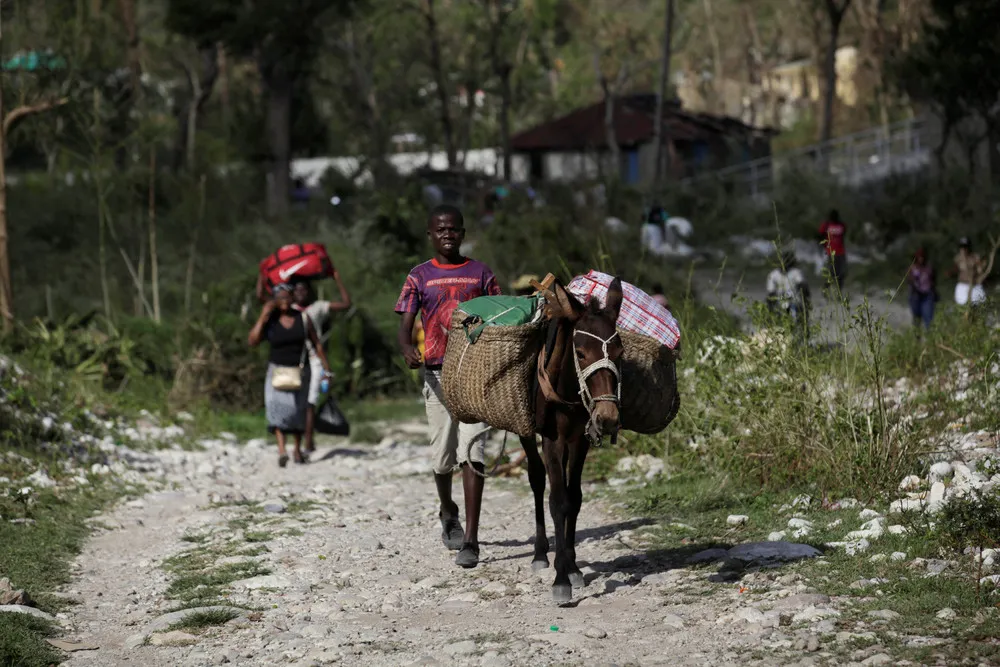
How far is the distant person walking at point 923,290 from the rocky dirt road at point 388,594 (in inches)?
327

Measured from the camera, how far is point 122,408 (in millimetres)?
13617

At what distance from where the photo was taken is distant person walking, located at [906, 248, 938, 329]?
1700 centimetres

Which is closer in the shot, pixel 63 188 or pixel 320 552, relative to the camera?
pixel 320 552

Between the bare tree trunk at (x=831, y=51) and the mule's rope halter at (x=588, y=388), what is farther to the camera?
the bare tree trunk at (x=831, y=51)

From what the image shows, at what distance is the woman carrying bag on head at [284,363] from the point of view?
39.7 feet

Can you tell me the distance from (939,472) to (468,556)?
2861 millimetres

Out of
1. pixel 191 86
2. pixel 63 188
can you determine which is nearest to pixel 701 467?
pixel 63 188

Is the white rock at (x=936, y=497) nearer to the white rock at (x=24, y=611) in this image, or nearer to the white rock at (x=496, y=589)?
the white rock at (x=496, y=589)

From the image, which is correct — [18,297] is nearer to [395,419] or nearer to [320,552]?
[395,419]

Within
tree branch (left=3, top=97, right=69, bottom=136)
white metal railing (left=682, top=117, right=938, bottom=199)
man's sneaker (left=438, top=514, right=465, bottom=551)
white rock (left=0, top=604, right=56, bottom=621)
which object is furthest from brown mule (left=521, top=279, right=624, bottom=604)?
white metal railing (left=682, top=117, right=938, bottom=199)

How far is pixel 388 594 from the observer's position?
7391 millimetres

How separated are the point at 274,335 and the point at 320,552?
400 centimetres

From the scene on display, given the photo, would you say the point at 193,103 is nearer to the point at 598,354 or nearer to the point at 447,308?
the point at 447,308

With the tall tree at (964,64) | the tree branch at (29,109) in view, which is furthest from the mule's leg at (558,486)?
the tall tree at (964,64)
